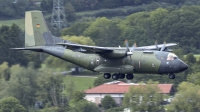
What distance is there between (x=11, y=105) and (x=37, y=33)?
82.9ft

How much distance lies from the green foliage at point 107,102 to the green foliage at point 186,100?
8076 mm

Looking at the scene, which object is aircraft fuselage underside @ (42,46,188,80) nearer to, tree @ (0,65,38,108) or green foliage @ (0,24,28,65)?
tree @ (0,65,38,108)

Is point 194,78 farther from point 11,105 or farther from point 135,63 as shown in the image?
point 135,63

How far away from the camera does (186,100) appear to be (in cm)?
A: 8988

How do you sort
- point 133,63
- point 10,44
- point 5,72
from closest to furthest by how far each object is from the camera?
point 133,63 → point 5,72 → point 10,44

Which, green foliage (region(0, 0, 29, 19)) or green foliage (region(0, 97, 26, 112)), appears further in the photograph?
green foliage (region(0, 0, 29, 19))

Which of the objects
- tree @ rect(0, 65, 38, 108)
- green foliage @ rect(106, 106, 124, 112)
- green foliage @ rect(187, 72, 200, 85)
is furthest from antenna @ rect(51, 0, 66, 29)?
green foliage @ rect(106, 106, 124, 112)

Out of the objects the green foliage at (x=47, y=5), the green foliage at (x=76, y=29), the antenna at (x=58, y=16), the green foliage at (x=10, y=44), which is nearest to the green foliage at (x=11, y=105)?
the green foliage at (x=10, y=44)

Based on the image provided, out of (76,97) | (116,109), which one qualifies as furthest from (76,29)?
(116,109)

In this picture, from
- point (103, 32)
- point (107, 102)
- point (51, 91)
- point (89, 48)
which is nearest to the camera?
point (89, 48)

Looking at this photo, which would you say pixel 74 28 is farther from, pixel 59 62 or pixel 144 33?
pixel 59 62

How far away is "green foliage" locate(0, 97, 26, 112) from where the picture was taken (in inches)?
3553

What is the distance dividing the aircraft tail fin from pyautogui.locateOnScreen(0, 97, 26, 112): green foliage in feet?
81.7

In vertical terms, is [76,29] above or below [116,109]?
above
